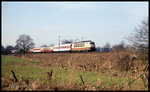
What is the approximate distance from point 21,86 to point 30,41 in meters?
54.6

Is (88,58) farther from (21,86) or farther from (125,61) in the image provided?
(21,86)

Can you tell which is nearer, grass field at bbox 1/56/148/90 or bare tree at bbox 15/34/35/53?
grass field at bbox 1/56/148/90

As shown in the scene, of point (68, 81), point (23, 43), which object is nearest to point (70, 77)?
point (68, 81)

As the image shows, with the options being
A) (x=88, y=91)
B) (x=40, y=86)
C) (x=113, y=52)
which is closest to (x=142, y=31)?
(x=113, y=52)

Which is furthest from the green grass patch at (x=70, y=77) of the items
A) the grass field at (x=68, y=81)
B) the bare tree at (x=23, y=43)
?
the bare tree at (x=23, y=43)

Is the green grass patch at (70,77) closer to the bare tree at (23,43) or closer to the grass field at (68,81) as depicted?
the grass field at (68,81)

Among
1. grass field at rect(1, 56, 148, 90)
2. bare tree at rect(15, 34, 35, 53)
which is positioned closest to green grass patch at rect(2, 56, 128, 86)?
grass field at rect(1, 56, 148, 90)

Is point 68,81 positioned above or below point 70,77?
above

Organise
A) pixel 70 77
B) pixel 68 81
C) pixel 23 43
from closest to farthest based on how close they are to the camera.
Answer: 1. pixel 68 81
2. pixel 70 77
3. pixel 23 43

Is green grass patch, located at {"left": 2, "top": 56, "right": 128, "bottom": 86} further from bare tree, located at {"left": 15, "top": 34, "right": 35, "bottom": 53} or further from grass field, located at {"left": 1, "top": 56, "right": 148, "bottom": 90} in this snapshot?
bare tree, located at {"left": 15, "top": 34, "right": 35, "bottom": 53}

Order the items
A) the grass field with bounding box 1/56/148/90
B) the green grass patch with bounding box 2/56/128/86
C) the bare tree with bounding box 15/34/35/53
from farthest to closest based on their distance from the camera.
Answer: the bare tree with bounding box 15/34/35/53, the green grass patch with bounding box 2/56/128/86, the grass field with bounding box 1/56/148/90

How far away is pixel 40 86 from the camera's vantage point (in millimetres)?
8453

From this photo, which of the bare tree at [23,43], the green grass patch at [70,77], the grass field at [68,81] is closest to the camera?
the grass field at [68,81]

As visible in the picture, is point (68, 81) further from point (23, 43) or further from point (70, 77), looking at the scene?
point (23, 43)
